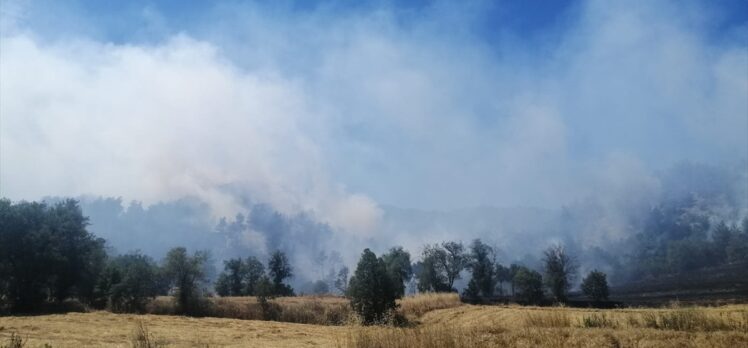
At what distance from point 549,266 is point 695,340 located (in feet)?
278

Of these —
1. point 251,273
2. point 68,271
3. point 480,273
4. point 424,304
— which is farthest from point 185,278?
point 480,273

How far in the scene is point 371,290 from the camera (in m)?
46.6

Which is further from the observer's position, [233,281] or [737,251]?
[737,251]

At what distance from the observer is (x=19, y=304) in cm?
4122

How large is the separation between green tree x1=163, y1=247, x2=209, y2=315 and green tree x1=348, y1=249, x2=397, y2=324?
55.0ft

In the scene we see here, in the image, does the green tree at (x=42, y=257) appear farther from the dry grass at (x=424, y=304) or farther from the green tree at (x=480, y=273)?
the green tree at (x=480, y=273)

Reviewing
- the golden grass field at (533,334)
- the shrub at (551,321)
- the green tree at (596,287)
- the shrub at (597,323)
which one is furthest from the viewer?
the green tree at (596,287)

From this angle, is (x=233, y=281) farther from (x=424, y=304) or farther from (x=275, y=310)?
(x=424, y=304)

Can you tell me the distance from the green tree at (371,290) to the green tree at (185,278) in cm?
1676

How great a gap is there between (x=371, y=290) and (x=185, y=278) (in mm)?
20815

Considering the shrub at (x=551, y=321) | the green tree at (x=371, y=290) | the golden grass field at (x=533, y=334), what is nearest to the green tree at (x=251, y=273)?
the green tree at (x=371, y=290)

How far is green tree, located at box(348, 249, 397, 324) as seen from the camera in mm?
46375

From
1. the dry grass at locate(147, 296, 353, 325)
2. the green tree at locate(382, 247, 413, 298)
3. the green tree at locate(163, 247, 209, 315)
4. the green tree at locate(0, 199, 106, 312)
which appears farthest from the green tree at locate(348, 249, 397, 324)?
the green tree at locate(382, 247, 413, 298)

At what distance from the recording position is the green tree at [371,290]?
46375mm
